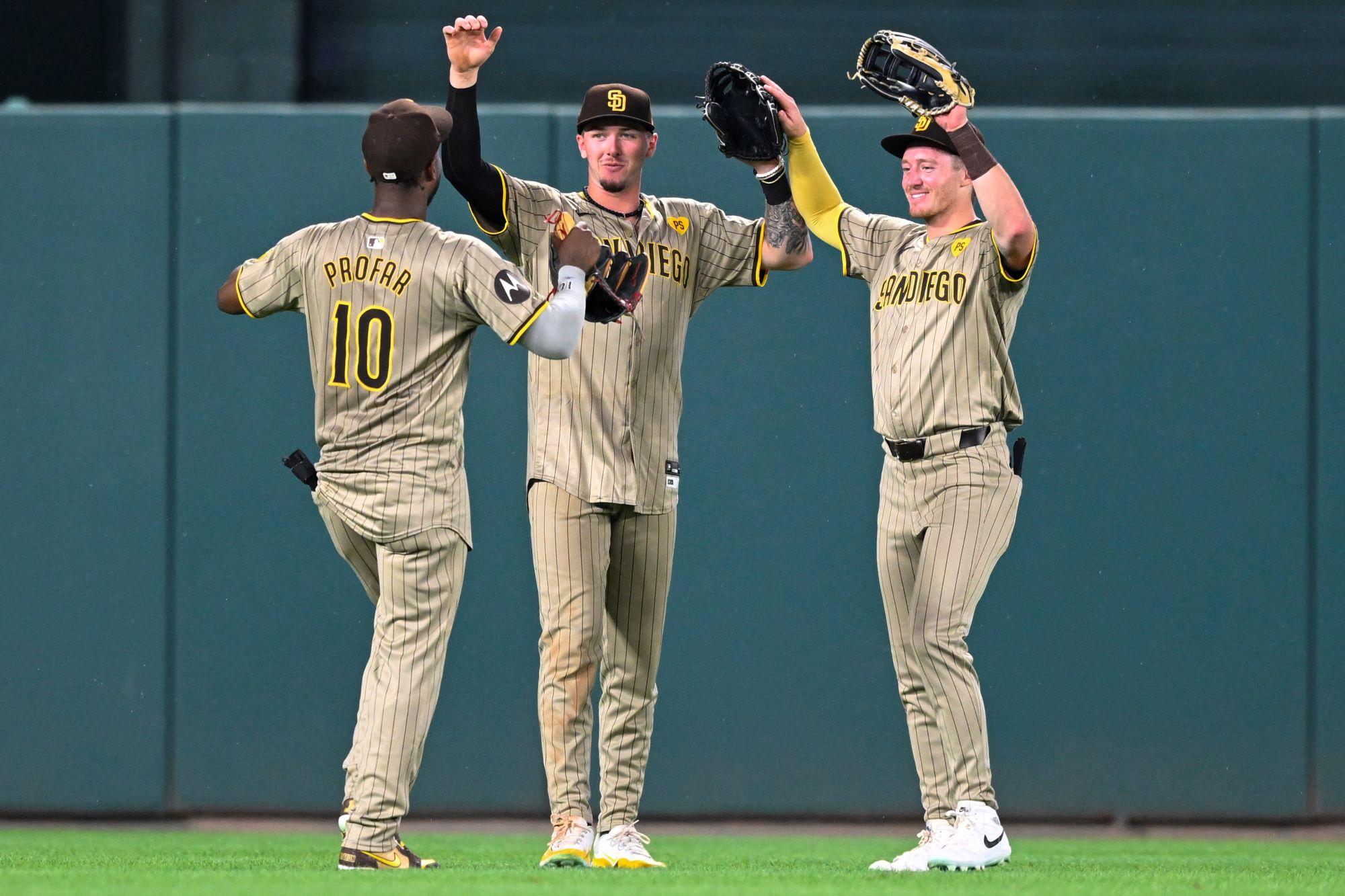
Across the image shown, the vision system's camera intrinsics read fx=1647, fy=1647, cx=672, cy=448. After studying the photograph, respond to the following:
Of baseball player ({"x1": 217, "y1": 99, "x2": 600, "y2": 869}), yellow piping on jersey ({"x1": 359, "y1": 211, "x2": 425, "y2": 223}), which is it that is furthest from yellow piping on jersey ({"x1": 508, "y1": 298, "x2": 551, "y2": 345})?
yellow piping on jersey ({"x1": 359, "y1": 211, "x2": 425, "y2": 223})

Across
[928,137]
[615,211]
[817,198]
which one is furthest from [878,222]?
[615,211]

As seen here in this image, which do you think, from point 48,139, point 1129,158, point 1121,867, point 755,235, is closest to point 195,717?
point 48,139

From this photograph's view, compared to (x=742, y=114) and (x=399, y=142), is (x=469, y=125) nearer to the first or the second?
(x=399, y=142)

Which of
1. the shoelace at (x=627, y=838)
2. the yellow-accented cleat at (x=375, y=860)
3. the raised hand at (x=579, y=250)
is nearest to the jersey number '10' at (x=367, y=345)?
the raised hand at (x=579, y=250)

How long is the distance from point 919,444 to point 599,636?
3.16 ft

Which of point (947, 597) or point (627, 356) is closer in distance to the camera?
point (947, 597)

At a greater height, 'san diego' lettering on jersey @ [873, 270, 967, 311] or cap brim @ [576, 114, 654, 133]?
cap brim @ [576, 114, 654, 133]

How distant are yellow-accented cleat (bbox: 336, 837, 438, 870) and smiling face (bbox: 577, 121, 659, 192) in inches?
70.6

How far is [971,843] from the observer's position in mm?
3992

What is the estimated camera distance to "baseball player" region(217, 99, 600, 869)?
3.83 metres

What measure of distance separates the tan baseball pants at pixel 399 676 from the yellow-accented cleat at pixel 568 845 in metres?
0.45

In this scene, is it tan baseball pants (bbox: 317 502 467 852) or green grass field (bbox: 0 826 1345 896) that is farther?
tan baseball pants (bbox: 317 502 467 852)

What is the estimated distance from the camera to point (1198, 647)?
19.0ft

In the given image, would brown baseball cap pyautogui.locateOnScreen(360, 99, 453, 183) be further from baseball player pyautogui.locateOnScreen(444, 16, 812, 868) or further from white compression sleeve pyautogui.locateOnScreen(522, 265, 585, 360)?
white compression sleeve pyautogui.locateOnScreen(522, 265, 585, 360)
